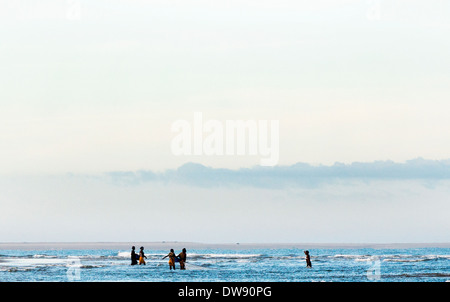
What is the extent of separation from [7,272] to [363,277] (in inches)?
790

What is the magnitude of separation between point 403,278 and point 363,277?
2155 mm

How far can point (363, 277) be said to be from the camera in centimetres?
3653

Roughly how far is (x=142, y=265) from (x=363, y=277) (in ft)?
48.0

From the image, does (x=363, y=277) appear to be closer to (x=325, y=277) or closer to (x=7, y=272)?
(x=325, y=277)
